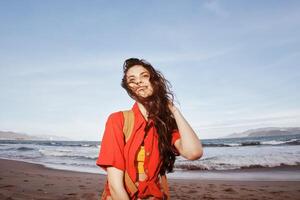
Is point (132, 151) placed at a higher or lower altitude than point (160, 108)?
lower

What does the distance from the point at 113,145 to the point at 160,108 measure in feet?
1.58

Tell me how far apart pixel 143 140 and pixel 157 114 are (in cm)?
24

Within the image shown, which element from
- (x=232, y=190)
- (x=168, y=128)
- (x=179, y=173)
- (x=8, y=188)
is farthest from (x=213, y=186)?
(x=168, y=128)

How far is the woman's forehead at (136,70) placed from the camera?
2.10m

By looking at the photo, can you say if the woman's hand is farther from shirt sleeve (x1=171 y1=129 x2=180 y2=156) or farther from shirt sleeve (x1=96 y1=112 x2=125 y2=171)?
shirt sleeve (x1=96 y1=112 x2=125 y2=171)

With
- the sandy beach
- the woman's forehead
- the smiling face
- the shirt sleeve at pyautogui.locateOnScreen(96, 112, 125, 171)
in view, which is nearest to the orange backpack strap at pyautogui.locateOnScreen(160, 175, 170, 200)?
the shirt sleeve at pyautogui.locateOnScreen(96, 112, 125, 171)

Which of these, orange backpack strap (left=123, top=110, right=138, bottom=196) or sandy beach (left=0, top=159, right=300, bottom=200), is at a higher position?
orange backpack strap (left=123, top=110, right=138, bottom=196)

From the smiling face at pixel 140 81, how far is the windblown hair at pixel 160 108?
0.02 m

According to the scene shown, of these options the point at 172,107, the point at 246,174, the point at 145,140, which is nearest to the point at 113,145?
the point at 145,140

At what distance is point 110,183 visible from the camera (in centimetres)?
170

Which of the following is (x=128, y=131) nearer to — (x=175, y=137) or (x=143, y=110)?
(x=143, y=110)

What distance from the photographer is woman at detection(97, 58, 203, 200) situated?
172 centimetres

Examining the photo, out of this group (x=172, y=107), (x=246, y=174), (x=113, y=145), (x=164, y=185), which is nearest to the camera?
(x=113, y=145)

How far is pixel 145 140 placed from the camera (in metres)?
1.87
